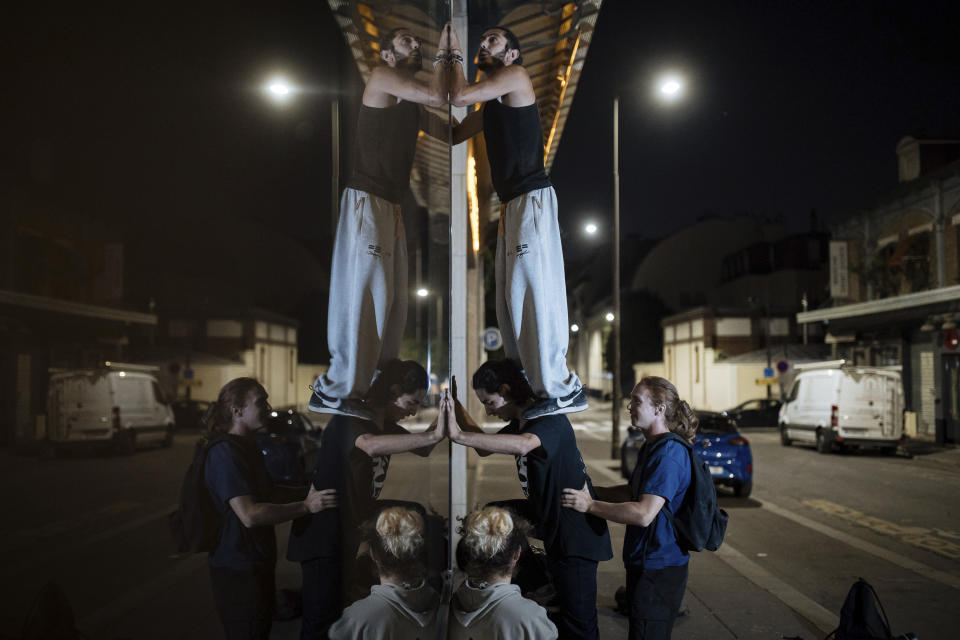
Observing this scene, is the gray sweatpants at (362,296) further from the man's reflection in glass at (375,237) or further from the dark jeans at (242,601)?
the dark jeans at (242,601)

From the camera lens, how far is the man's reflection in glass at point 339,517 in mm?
2375

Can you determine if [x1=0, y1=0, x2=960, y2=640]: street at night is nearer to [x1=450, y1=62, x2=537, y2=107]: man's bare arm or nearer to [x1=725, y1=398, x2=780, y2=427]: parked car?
[x1=450, y1=62, x2=537, y2=107]: man's bare arm

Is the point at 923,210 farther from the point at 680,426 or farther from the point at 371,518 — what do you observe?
the point at 371,518

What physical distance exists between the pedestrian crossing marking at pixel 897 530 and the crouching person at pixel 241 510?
3764 millimetres

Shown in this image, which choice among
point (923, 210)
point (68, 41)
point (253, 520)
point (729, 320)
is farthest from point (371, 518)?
point (923, 210)

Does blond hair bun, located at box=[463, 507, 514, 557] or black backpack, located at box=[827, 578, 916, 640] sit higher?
blond hair bun, located at box=[463, 507, 514, 557]

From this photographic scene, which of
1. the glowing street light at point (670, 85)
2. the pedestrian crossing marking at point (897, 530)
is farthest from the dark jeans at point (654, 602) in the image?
the glowing street light at point (670, 85)

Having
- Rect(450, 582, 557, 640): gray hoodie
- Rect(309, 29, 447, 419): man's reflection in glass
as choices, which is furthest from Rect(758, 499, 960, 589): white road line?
Rect(309, 29, 447, 419): man's reflection in glass

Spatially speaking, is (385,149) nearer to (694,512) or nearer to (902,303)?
(694,512)

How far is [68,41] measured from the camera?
7.91 ft

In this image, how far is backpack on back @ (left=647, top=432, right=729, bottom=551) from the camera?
2.76 m

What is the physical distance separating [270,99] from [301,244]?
62 centimetres

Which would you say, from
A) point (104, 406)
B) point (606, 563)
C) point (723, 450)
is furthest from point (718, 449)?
point (104, 406)

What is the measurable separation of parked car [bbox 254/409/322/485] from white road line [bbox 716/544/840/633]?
3.52 m
